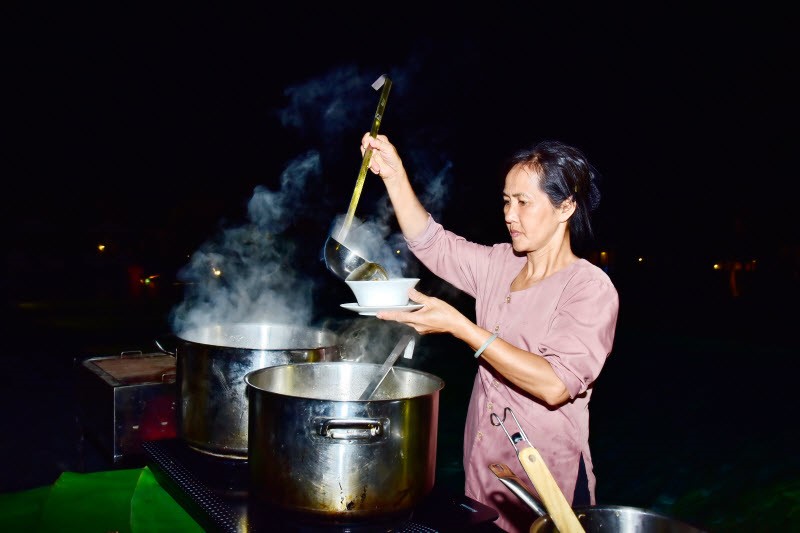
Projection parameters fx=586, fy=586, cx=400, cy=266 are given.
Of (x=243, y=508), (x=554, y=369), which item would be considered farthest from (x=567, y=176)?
(x=243, y=508)

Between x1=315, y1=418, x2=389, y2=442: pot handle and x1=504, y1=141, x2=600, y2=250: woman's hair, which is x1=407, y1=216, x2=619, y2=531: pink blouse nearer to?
x1=504, y1=141, x2=600, y2=250: woman's hair

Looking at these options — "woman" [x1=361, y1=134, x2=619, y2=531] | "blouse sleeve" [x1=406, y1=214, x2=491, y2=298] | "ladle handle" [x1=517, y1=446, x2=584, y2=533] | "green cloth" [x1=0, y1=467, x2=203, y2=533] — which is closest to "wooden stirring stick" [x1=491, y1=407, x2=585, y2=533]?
"ladle handle" [x1=517, y1=446, x2=584, y2=533]

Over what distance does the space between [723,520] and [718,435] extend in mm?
2440

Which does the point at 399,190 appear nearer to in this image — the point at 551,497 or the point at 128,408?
the point at 128,408

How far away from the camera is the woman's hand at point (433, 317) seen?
1820 mm

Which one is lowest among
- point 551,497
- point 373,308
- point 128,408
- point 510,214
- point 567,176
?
A: point 128,408

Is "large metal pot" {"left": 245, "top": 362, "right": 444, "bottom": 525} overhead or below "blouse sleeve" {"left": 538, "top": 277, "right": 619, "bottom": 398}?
below

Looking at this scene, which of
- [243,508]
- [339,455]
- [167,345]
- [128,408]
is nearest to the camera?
[339,455]

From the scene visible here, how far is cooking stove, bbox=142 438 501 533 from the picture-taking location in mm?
1450

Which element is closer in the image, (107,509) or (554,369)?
(554,369)

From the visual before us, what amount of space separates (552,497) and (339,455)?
0.51 metres

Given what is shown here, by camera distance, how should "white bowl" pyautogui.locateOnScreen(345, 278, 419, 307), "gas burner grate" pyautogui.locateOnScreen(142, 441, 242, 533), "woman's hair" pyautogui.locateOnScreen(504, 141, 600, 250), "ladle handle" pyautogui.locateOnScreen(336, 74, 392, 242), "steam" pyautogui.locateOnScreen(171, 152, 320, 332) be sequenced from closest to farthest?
"gas burner grate" pyautogui.locateOnScreen(142, 441, 242, 533)
"white bowl" pyautogui.locateOnScreen(345, 278, 419, 307)
"woman's hair" pyautogui.locateOnScreen(504, 141, 600, 250)
"ladle handle" pyautogui.locateOnScreen(336, 74, 392, 242)
"steam" pyautogui.locateOnScreen(171, 152, 320, 332)

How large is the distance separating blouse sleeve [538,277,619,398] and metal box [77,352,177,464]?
1682 mm

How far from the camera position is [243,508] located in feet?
5.05
